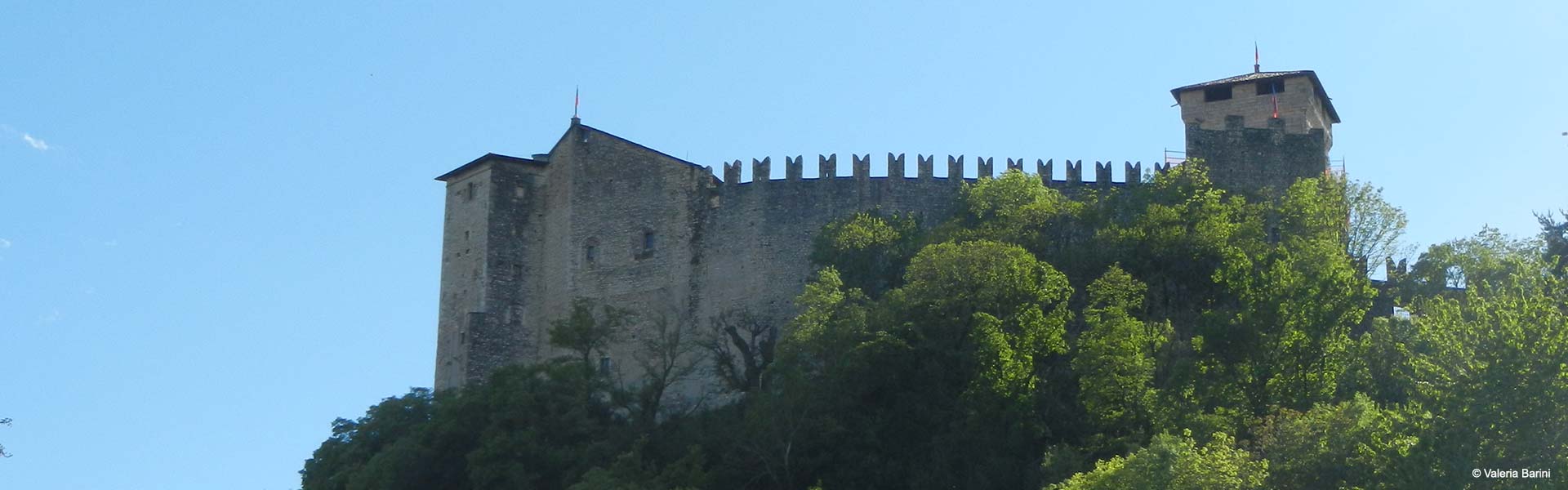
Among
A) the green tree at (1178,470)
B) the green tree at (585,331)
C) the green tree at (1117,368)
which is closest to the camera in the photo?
the green tree at (1178,470)

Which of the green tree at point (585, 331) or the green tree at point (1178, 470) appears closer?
the green tree at point (1178, 470)

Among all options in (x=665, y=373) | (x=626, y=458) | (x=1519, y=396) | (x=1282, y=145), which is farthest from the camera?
(x=1282, y=145)

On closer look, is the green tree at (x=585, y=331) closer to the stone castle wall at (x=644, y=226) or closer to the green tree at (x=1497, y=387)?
the stone castle wall at (x=644, y=226)

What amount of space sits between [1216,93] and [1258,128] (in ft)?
12.5

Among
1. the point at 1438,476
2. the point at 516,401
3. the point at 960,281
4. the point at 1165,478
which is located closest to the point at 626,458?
the point at 516,401

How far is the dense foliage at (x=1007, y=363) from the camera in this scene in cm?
4278

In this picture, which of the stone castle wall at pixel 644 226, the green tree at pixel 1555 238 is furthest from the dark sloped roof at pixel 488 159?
the green tree at pixel 1555 238

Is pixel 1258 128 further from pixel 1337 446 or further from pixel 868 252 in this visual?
pixel 1337 446

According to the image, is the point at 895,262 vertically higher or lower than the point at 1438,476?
higher

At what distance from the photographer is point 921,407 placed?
147 feet

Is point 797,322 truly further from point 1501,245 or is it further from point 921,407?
point 1501,245

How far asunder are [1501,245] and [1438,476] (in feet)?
60.1

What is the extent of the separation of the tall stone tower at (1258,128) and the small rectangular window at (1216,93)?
0.02 meters

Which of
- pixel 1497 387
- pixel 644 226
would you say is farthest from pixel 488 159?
pixel 1497 387
